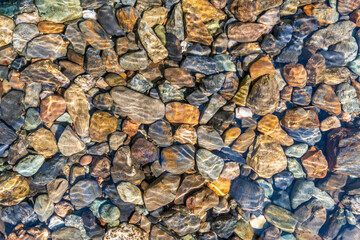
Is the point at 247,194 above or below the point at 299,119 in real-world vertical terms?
below

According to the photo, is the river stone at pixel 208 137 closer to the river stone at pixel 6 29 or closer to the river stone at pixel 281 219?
the river stone at pixel 281 219

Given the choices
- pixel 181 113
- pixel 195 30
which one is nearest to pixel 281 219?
pixel 181 113

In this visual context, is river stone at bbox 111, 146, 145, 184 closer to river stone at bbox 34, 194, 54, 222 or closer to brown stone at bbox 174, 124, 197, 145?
brown stone at bbox 174, 124, 197, 145

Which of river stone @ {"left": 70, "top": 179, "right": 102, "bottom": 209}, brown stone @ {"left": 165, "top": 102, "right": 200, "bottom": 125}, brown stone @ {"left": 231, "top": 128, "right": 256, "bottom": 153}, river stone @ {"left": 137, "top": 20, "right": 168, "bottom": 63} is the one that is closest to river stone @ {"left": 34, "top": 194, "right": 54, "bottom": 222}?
river stone @ {"left": 70, "top": 179, "right": 102, "bottom": 209}

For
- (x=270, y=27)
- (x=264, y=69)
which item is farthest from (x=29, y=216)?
(x=270, y=27)

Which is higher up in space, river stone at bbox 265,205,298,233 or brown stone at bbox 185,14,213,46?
brown stone at bbox 185,14,213,46

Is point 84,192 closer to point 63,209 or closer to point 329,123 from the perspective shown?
point 63,209
